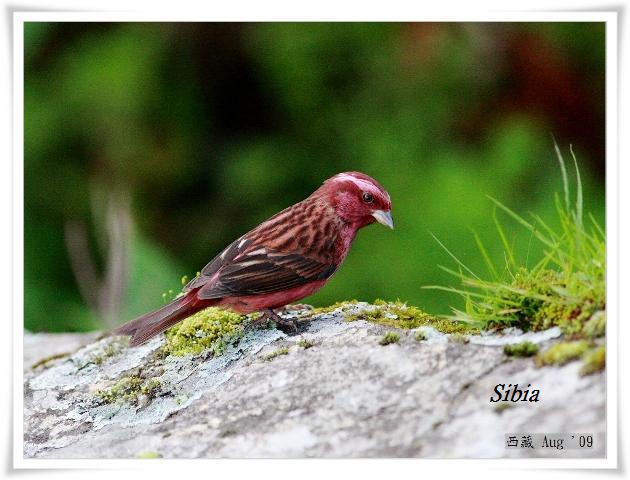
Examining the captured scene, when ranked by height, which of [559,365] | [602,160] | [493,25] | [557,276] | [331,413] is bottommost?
[331,413]

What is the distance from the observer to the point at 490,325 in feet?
13.9

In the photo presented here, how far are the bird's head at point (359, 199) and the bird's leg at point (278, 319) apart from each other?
0.68m

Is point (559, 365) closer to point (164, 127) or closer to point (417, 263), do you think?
point (417, 263)

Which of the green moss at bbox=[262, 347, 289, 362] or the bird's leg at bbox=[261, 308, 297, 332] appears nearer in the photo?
the green moss at bbox=[262, 347, 289, 362]

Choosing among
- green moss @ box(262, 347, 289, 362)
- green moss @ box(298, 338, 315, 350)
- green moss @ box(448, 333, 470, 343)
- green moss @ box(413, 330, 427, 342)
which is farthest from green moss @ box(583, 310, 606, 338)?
green moss @ box(262, 347, 289, 362)

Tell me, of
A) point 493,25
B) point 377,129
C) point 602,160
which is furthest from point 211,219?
point 602,160

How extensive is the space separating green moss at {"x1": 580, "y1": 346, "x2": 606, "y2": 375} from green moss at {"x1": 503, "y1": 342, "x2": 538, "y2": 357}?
233 millimetres

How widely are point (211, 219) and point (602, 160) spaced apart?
3147mm

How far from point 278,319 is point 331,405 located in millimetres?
979

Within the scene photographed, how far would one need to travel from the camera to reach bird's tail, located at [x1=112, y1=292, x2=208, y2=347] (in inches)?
185

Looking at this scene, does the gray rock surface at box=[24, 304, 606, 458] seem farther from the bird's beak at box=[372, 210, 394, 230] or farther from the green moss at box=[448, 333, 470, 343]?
the bird's beak at box=[372, 210, 394, 230]

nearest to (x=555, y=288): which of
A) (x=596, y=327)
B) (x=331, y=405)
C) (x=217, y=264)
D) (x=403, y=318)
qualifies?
(x=596, y=327)

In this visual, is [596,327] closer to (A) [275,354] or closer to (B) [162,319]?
(A) [275,354]

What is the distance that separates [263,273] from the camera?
4793 mm
